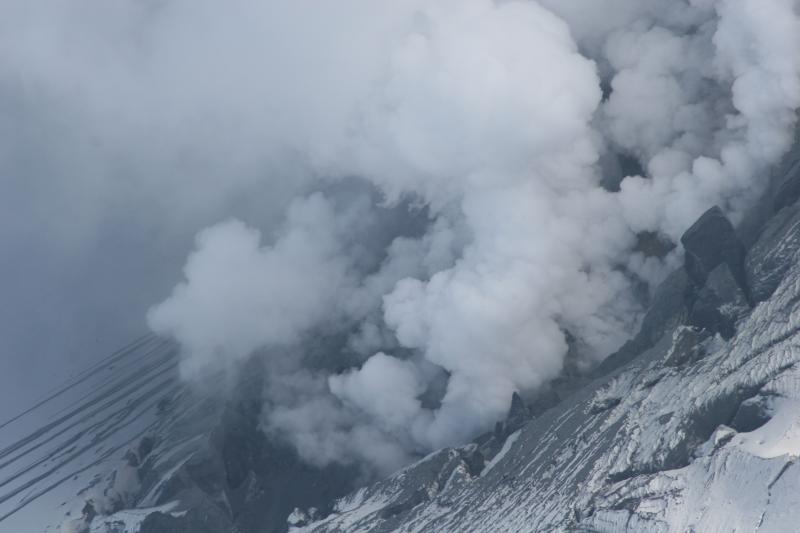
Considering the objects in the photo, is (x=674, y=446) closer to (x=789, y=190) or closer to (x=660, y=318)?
(x=660, y=318)

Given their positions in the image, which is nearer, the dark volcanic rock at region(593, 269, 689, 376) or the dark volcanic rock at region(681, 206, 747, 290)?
the dark volcanic rock at region(681, 206, 747, 290)

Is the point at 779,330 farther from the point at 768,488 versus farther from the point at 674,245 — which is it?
the point at 674,245

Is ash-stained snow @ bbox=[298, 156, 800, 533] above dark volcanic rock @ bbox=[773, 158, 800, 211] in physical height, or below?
below

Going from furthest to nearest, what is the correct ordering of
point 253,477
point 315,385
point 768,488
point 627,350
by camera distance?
point 315,385 → point 253,477 → point 627,350 → point 768,488

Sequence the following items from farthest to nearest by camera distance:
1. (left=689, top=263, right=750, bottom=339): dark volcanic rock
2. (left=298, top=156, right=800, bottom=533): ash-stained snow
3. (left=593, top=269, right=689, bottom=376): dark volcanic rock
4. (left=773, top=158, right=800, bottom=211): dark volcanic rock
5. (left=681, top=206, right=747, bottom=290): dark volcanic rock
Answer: (left=593, top=269, right=689, bottom=376): dark volcanic rock, (left=773, top=158, right=800, bottom=211): dark volcanic rock, (left=681, top=206, right=747, bottom=290): dark volcanic rock, (left=689, top=263, right=750, bottom=339): dark volcanic rock, (left=298, top=156, right=800, bottom=533): ash-stained snow

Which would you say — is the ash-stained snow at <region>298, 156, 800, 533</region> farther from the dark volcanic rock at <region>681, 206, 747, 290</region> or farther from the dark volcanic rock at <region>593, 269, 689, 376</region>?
the dark volcanic rock at <region>593, 269, 689, 376</region>

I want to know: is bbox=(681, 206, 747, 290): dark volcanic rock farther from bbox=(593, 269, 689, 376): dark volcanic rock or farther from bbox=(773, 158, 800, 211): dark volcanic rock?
bbox=(773, 158, 800, 211): dark volcanic rock

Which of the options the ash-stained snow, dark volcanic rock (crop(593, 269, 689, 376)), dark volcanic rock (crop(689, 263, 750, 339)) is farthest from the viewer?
dark volcanic rock (crop(593, 269, 689, 376))

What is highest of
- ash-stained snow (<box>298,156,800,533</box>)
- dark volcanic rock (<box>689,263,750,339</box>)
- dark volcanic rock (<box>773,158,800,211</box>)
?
dark volcanic rock (<box>773,158,800,211</box>)

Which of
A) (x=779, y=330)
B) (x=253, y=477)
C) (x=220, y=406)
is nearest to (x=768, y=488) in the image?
(x=779, y=330)

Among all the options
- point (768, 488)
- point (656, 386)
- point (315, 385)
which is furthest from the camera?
point (315, 385)
